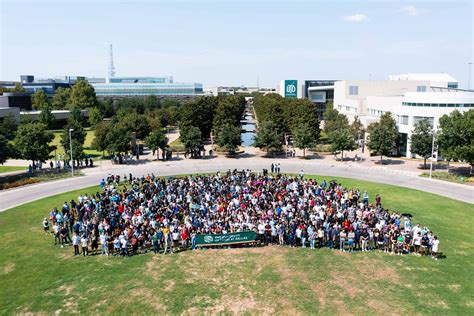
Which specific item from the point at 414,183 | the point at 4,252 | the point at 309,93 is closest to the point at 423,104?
the point at 414,183

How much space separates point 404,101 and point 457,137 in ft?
61.3

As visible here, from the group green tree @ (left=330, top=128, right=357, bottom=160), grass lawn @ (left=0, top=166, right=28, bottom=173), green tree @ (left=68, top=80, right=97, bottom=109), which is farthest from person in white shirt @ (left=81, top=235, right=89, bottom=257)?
green tree @ (left=68, top=80, right=97, bottom=109)

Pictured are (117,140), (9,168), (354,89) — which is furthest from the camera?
(354,89)

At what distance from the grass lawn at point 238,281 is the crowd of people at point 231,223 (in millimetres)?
830

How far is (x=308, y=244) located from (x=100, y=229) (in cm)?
1202

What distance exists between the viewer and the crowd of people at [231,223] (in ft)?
72.3

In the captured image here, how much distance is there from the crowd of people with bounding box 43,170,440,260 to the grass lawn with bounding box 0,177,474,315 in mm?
830

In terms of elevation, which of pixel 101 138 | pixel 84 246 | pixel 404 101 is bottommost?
pixel 84 246

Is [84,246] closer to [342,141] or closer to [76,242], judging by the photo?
[76,242]

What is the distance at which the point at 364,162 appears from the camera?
5400 cm

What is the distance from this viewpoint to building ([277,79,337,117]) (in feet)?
390

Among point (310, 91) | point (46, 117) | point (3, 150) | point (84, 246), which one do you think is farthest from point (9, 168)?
point (310, 91)

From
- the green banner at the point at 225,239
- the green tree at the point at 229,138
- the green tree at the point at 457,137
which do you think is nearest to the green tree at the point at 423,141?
the green tree at the point at 457,137

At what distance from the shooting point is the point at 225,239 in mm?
22578
